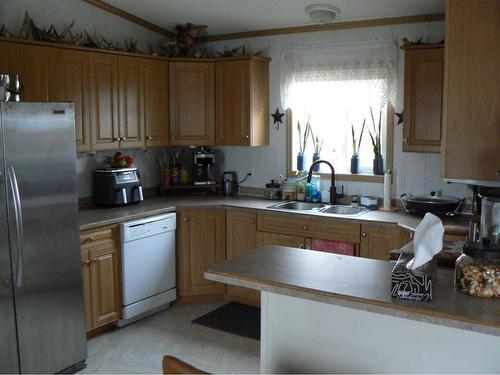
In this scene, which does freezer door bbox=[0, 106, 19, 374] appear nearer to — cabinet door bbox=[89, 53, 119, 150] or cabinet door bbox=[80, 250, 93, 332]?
cabinet door bbox=[80, 250, 93, 332]

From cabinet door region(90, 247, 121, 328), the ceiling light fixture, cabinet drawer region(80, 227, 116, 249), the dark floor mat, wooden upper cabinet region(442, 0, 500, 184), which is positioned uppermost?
the ceiling light fixture

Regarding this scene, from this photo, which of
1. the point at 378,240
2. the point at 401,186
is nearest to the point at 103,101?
the point at 378,240

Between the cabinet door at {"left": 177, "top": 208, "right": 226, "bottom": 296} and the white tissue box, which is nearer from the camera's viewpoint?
the white tissue box

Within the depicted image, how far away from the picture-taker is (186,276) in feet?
15.3

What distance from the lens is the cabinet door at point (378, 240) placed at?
3854 millimetres

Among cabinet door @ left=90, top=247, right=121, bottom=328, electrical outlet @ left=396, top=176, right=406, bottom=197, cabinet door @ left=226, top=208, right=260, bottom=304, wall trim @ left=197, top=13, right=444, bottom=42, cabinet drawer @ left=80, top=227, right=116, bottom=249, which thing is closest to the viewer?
cabinet drawer @ left=80, top=227, right=116, bottom=249

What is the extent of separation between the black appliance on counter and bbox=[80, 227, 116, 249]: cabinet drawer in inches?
18.9

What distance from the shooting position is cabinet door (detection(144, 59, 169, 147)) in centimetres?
467

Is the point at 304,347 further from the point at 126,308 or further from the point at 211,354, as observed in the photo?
the point at 126,308

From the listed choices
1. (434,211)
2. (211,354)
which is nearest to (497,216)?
(434,211)

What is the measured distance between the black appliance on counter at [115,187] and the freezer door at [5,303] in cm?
136

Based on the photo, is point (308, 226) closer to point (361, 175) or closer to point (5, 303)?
point (361, 175)

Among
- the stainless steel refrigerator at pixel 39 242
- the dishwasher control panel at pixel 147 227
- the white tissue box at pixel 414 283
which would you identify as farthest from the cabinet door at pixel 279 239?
the white tissue box at pixel 414 283

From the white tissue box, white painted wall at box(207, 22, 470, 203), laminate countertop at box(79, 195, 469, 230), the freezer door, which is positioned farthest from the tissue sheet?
white painted wall at box(207, 22, 470, 203)
